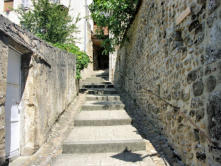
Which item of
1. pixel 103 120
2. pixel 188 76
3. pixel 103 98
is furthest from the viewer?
pixel 103 98

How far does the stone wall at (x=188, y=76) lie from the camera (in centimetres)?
169

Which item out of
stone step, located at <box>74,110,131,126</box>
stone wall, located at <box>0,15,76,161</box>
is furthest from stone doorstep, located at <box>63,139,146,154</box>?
stone step, located at <box>74,110,131,126</box>

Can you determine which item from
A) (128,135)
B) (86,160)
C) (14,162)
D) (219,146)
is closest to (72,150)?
(86,160)

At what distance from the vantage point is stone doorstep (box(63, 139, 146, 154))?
10.2 ft

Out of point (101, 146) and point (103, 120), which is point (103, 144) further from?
point (103, 120)

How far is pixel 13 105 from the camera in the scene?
2729 mm

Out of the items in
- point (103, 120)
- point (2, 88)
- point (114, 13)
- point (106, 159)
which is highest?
point (114, 13)

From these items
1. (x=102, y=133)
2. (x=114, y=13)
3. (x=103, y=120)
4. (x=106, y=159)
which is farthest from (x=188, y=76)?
(x=114, y=13)

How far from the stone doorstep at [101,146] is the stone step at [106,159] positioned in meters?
0.09

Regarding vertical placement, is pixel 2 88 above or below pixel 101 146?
above

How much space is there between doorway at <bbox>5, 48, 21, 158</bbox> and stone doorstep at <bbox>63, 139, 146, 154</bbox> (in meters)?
0.81

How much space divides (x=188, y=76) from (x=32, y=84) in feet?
8.12

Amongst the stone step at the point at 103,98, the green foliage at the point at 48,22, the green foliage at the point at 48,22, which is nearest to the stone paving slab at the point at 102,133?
the stone step at the point at 103,98

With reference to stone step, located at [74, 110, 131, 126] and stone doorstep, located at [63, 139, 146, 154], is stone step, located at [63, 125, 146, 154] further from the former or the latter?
stone step, located at [74, 110, 131, 126]
